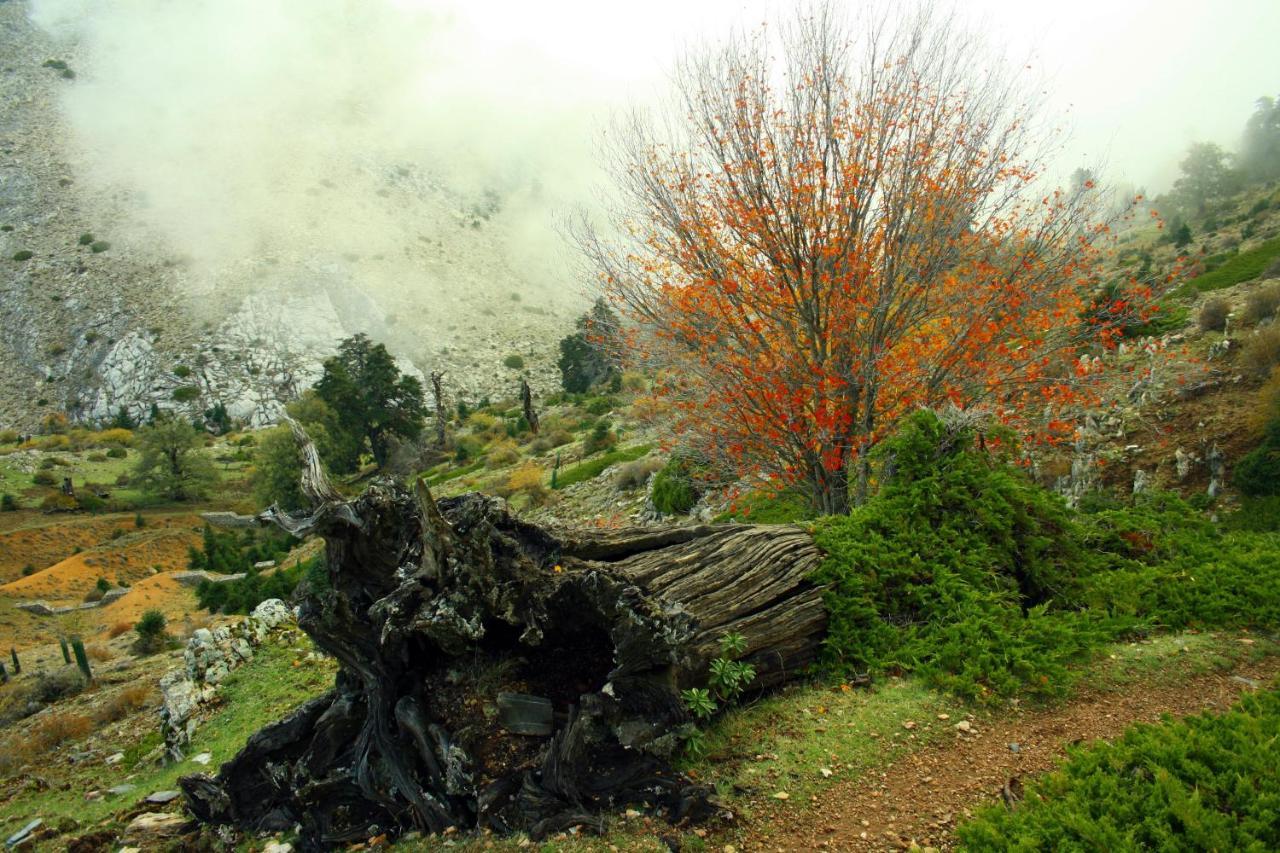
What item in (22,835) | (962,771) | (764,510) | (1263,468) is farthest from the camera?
(764,510)

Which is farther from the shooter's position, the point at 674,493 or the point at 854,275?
the point at 674,493

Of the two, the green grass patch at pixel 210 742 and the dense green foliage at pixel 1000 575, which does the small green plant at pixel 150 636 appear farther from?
the dense green foliage at pixel 1000 575

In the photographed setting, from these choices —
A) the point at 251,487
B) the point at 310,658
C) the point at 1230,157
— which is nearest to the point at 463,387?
the point at 251,487

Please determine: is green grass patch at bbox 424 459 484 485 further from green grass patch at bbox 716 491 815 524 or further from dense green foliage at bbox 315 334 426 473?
green grass patch at bbox 716 491 815 524

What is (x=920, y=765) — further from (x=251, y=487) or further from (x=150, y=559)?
(x=251, y=487)

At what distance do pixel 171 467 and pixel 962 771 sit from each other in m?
51.7

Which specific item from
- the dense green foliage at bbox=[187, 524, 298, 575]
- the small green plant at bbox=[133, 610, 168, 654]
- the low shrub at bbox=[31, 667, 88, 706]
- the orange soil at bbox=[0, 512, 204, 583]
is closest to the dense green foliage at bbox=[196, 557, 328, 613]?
the small green plant at bbox=[133, 610, 168, 654]

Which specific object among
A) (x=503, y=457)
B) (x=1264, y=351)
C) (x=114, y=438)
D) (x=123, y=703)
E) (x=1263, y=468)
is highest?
(x=114, y=438)

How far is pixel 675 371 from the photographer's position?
1053cm

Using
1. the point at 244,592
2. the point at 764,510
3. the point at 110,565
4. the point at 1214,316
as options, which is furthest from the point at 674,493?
the point at 110,565

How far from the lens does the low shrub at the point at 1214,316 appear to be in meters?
13.9

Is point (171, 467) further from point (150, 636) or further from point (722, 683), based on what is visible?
point (722, 683)

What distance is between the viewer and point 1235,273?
1772 cm

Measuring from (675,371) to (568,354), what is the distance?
44447 mm
